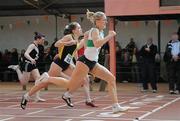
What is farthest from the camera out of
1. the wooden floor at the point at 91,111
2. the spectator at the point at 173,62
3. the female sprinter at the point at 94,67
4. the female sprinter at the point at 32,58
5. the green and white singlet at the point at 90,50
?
the spectator at the point at 173,62

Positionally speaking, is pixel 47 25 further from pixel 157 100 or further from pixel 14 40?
pixel 157 100

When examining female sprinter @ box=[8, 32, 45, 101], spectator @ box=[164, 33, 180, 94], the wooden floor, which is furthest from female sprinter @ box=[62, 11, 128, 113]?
spectator @ box=[164, 33, 180, 94]

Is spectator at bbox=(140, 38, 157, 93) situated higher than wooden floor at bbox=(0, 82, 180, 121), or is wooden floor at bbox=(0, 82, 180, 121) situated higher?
spectator at bbox=(140, 38, 157, 93)

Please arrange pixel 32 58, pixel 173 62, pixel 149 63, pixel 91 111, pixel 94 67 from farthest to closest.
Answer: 1. pixel 149 63
2. pixel 173 62
3. pixel 32 58
4. pixel 91 111
5. pixel 94 67

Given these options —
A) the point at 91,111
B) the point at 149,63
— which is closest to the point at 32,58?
the point at 91,111

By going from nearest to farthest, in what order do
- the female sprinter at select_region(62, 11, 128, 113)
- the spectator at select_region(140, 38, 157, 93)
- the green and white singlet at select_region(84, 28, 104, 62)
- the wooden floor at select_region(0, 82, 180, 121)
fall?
the wooden floor at select_region(0, 82, 180, 121) < the female sprinter at select_region(62, 11, 128, 113) < the green and white singlet at select_region(84, 28, 104, 62) < the spectator at select_region(140, 38, 157, 93)

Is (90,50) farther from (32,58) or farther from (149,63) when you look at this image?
(149,63)

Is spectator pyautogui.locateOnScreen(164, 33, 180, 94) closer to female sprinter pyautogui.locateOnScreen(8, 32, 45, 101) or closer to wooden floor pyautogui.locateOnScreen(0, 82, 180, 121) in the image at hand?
wooden floor pyautogui.locateOnScreen(0, 82, 180, 121)

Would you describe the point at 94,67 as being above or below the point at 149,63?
above

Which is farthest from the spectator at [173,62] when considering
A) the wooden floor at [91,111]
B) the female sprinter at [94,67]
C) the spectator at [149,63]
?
the female sprinter at [94,67]

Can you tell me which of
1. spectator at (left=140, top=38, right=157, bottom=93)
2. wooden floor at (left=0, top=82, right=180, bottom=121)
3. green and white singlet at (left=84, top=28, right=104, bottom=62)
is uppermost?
green and white singlet at (left=84, top=28, right=104, bottom=62)

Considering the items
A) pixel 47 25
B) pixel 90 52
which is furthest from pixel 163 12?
pixel 47 25

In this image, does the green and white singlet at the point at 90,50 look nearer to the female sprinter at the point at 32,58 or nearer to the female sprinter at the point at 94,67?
the female sprinter at the point at 94,67

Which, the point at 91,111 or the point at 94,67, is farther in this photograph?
the point at 91,111
